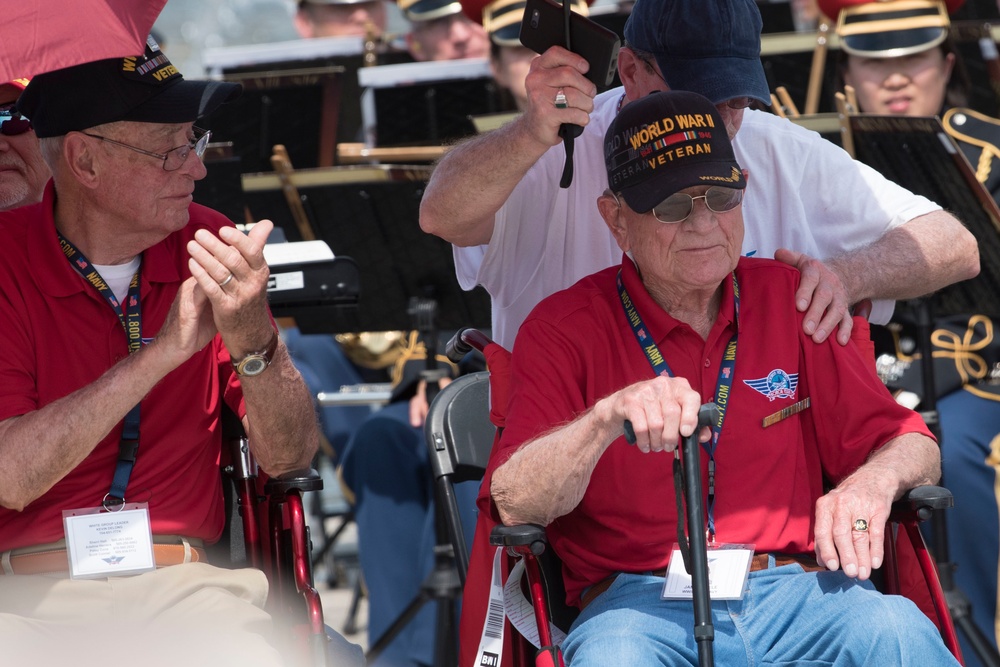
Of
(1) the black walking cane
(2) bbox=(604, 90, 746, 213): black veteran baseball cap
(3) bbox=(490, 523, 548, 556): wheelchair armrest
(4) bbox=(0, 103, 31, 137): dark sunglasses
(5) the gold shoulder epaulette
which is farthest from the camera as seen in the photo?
(5) the gold shoulder epaulette

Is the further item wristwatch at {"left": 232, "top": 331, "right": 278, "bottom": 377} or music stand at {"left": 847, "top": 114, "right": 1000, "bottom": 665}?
music stand at {"left": 847, "top": 114, "right": 1000, "bottom": 665}

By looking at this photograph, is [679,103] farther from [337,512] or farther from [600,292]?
[337,512]

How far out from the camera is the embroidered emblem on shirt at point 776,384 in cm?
305

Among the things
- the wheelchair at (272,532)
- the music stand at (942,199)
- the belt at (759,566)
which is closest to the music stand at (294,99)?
the wheelchair at (272,532)

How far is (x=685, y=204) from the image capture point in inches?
120

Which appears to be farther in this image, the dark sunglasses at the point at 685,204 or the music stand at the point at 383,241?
the music stand at the point at 383,241

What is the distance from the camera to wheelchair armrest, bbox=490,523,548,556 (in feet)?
9.16

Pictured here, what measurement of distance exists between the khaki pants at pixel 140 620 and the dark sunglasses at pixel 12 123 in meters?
1.38

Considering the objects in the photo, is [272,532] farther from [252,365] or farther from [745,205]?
[745,205]

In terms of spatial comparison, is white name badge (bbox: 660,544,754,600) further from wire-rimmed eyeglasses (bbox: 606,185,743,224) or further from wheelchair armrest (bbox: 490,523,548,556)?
wire-rimmed eyeglasses (bbox: 606,185,743,224)

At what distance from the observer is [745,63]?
3350 millimetres

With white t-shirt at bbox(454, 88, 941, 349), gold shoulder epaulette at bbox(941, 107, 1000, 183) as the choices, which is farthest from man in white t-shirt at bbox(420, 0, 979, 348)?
gold shoulder epaulette at bbox(941, 107, 1000, 183)

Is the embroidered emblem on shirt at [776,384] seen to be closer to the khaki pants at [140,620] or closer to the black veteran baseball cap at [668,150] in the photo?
the black veteran baseball cap at [668,150]

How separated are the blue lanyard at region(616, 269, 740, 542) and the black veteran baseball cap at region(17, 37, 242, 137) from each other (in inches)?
46.7
